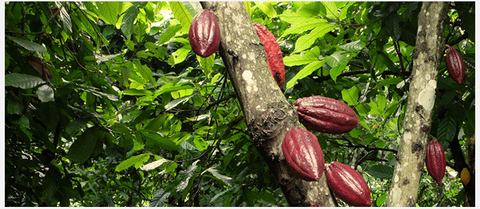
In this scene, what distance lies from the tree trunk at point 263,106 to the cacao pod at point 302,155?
30 mm

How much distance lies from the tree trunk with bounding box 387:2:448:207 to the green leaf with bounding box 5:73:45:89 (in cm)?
123

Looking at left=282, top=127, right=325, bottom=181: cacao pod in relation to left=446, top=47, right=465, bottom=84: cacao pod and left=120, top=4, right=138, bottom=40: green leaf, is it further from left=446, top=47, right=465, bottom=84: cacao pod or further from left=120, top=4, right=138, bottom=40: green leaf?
left=120, top=4, right=138, bottom=40: green leaf

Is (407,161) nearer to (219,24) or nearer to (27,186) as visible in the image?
(219,24)

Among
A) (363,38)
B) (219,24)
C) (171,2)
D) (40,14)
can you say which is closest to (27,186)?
(40,14)

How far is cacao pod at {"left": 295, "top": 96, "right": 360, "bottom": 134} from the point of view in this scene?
0.84 m

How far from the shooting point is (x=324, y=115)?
84 centimetres

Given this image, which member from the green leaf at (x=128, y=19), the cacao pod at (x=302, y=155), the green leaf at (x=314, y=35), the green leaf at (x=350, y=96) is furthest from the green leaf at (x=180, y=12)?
the green leaf at (x=350, y=96)

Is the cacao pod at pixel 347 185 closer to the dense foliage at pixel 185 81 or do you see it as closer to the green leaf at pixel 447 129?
the dense foliage at pixel 185 81

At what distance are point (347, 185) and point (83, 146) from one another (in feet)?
4.04

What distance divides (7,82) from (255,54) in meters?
0.92

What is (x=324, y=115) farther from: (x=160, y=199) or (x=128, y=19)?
(x=160, y=199)

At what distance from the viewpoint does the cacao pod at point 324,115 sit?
0.84 metres

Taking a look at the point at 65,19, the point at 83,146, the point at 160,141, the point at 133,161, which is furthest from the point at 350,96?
the point at 65,19

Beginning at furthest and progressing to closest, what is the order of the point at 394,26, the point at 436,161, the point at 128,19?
the point at 128,19
the point at 394,26
the point at 436,161
